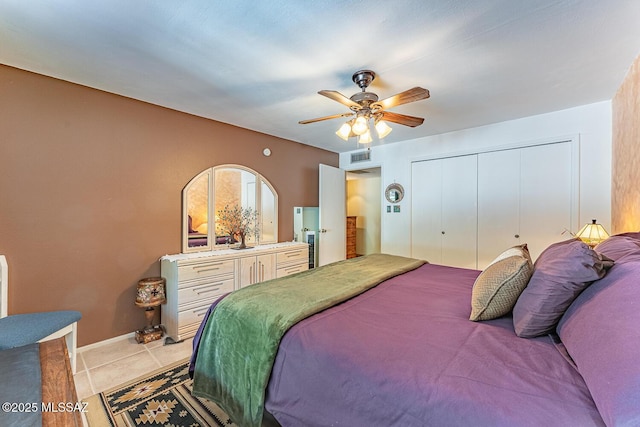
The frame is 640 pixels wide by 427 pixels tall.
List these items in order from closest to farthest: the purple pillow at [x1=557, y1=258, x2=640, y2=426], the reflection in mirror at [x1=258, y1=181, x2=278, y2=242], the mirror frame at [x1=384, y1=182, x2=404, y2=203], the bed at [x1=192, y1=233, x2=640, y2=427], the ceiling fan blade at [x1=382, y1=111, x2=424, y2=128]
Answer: the purple pillow at [x1=557, y1=258, x2=640, y2=426] < the bed at [x1=192, y1=233, x2=640, y2=427] < the ceiling fan blade at [x1=382, y1=111, x2=424, y2=128] < the reflection in mirror at [x1=258, y1=181, x2=278, y2=242] < the mirror frame at [x1=384, y1=182, x2=404, y2=203]

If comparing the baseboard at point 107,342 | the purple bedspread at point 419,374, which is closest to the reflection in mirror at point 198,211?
the baseboard at point 107,342

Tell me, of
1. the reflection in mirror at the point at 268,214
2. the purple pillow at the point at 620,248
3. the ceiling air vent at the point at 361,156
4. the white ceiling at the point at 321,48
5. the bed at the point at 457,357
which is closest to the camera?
the bed at the point at 457,357

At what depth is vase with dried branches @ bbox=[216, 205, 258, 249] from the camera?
3507 mm

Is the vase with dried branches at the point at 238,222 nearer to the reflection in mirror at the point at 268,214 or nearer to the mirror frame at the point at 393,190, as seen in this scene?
the reflection in mirror at the point at 268,214

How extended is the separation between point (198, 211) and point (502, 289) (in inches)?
120

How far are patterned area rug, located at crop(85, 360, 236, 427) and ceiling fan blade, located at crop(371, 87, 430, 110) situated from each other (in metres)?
2.42

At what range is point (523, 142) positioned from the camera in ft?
11.0

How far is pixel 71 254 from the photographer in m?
2.45

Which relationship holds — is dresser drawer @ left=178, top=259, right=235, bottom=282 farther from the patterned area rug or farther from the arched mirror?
the patterned area rug

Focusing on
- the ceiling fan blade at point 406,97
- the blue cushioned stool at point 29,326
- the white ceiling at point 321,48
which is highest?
the white ceiling at point 321,48

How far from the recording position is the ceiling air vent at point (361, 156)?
15.9ft

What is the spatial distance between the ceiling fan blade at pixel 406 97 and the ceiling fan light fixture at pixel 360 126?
0.14 meters

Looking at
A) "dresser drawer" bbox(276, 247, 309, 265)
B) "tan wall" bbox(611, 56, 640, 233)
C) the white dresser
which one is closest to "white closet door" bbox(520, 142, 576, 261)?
"tan wall" bbox(611, 56, 640, 233)

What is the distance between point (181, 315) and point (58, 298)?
99cm
